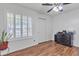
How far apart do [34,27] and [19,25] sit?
0.31 metres

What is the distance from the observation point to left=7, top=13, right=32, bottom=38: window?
5.17 feet

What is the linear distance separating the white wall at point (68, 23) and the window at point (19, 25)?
481 mm

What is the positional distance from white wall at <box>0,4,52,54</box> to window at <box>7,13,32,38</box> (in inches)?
2.9

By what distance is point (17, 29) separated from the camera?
1.63 metres

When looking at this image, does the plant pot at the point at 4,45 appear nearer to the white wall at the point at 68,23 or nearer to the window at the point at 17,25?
the window at the point at 17,25

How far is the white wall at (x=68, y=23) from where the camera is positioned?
162 cm

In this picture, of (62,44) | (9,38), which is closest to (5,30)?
(9,38)

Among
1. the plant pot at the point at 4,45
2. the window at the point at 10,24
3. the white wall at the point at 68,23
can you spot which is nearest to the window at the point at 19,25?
the window at the point at 10,24

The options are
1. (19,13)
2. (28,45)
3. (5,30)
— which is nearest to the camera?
(5,30)

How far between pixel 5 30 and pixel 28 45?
526 mm

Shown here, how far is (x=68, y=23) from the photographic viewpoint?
171cm

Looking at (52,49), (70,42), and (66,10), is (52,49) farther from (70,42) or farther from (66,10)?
(66,10)

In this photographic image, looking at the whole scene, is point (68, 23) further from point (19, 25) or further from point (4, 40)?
point (4, 40)

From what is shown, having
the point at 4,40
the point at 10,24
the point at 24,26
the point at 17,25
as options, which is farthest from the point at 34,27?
the point at 4,40
